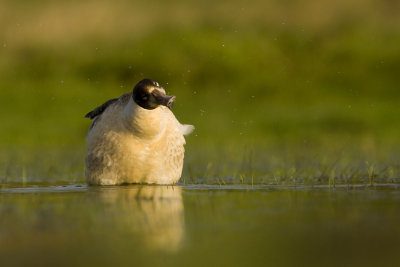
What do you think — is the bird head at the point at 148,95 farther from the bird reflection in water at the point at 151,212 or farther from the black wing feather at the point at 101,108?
the black wing feather at the point at 101,108

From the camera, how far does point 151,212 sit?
225 inches

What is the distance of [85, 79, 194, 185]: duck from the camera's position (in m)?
7.77

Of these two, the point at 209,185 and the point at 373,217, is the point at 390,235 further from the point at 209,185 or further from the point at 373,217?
the point at 209,185

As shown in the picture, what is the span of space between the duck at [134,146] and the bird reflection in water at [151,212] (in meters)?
0.22

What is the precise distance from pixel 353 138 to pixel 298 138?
1157 mm

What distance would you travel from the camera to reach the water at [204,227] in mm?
4121

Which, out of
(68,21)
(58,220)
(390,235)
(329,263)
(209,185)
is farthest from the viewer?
(68,21)

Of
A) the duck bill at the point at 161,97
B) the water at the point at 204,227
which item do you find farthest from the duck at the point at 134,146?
the water at the point at 204,227

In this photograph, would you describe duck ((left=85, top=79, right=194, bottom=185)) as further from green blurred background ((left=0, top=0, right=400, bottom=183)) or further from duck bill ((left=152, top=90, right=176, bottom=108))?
green blurred background ((left=0, top=0, right=400, bottom=183))

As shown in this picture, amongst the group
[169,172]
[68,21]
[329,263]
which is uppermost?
[68,21]

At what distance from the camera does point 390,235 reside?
466 centimetres

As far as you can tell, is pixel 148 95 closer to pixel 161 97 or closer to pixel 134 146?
pixel 161 97

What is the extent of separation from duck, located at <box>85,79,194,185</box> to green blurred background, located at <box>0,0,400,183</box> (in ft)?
20.6

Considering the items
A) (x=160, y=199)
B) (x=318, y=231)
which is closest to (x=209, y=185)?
(x=160, y=199)
